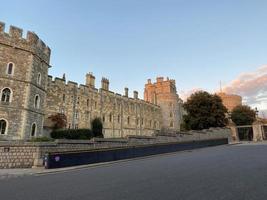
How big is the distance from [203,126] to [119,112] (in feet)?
64.3

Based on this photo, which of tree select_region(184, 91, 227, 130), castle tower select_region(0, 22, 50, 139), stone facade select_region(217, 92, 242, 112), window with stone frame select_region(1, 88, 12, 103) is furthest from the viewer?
stone facade select_region(217, 92, 242, 112)

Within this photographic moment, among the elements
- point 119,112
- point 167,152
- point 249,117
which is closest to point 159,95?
point 119,112

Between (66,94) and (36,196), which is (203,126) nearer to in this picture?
(66,94)

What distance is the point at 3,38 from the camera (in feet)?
70.6

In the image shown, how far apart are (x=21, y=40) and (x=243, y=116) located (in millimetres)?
51043

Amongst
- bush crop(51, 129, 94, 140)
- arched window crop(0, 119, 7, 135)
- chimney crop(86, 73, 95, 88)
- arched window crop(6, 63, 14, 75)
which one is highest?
chimney crop(86, 73, 95, 88)

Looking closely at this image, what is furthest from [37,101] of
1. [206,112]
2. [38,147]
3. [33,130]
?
[206,112]

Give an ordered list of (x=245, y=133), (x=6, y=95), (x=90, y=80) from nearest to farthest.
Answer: (x=6, y=95) → (x=90, y=80) → (x=245, y=133)

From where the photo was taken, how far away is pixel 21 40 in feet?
74.3

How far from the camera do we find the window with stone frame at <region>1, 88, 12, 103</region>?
68.2ft

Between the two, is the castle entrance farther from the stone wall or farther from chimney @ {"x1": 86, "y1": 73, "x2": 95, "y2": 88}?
chimney @ {"x1": 86, "y1": 73, "x2": 95, "y2": 88}

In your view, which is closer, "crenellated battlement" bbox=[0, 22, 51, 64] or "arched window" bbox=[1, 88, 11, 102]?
"arched window" bbox=[1, 88, 11, 102]

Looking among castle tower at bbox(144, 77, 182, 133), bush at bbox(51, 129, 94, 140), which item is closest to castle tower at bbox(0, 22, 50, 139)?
bush at bbox(51, 129, 94, 140)

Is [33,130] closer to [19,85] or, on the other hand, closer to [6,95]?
[6,95]
